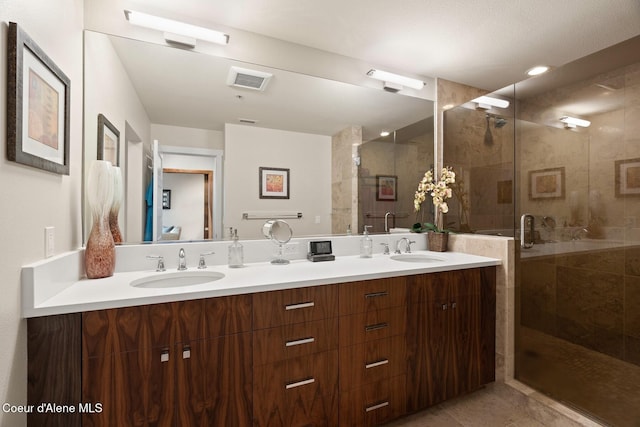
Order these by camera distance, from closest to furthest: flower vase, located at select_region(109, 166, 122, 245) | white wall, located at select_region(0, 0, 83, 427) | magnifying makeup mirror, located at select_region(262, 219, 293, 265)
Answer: white wall, located at select_region(0, 0, 83, 427) → flower vase, located at select_region(109, 166, 122, 245) → magnifying makeup mirror, located at select_region(262, 219, 293, 265)

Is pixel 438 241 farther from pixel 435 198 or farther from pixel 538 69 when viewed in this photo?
pixel 538 69

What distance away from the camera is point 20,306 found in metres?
1.00

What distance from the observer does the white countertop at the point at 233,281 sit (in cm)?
110

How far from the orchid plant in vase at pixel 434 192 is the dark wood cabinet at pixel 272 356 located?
2.27 ft

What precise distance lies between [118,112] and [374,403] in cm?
213

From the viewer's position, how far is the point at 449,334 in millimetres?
1859

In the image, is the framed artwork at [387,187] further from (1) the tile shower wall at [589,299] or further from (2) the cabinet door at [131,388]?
(2) the cabinet door at [131,388]

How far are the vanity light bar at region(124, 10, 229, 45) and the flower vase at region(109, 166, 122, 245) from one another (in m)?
0.85

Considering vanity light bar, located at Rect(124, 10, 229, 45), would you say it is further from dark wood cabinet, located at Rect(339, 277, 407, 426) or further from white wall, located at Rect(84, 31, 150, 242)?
dark wood cabinet, located at Rect(339, 277, 407, 426)

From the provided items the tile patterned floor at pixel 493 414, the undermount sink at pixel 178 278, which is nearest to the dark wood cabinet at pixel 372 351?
the tile patterned floor at pixel 493 414

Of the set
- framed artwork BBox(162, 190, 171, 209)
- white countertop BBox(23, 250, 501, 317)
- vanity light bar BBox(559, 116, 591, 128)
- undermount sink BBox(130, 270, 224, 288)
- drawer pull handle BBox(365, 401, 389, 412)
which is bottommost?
drawer pull handle BBox(365, 401, 389, 412)

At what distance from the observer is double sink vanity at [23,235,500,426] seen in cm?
109

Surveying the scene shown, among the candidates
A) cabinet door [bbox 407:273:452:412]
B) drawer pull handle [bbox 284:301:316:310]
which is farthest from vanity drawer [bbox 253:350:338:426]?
cabinet door [bbox 407:273:452:412]

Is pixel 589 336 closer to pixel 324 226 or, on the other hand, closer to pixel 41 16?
pixel 324 226
